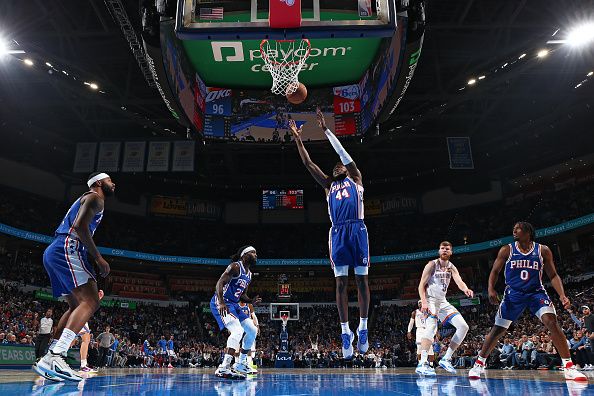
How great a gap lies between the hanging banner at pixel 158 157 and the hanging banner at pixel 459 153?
13063 millimetres

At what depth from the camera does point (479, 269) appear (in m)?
32.4

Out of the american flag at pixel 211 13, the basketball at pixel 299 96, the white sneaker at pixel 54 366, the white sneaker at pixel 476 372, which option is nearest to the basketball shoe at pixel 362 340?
the white sneaker at pixel 476 372

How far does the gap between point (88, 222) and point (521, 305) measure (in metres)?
5.80

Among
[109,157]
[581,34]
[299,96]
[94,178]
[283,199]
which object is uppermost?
[581,34]

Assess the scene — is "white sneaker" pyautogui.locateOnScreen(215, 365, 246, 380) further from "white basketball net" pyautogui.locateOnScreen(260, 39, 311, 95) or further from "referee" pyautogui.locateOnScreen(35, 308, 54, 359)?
"referee" pyautogui.locateOnScreen(35, 308, 54, 359)

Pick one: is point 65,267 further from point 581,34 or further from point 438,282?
point 581,34

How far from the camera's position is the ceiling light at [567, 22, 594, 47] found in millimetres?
14039

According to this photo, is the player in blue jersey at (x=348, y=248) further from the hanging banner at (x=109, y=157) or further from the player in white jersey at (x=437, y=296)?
the hanging banner at (x=109, y=157)

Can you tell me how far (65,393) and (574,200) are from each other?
2850cm

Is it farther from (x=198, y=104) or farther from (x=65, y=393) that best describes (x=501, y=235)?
(x=65, y=393)

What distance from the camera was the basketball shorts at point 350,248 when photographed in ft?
17.9

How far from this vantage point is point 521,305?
652 cm

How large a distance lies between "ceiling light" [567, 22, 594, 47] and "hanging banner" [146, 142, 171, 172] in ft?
52.7

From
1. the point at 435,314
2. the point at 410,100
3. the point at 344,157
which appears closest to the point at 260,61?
the point at 344,157
